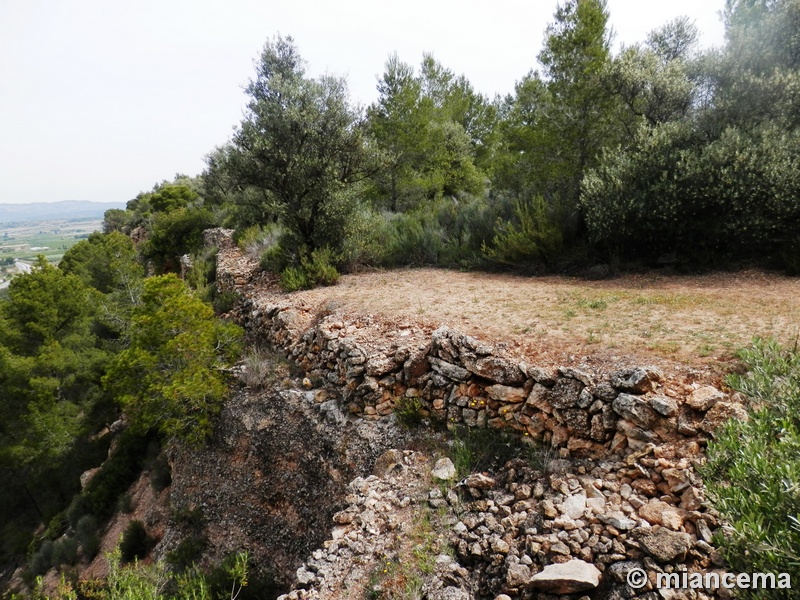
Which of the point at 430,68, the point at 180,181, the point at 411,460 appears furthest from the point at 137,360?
the point at 180,181

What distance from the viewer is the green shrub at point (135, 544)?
7.81 m

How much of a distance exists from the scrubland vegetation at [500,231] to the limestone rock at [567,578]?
982mm

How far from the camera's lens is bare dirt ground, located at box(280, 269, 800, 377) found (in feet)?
15.8

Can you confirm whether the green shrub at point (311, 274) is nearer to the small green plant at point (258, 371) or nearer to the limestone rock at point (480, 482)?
the small green plant at point (258, 371)

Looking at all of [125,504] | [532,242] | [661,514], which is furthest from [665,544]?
[125,504]

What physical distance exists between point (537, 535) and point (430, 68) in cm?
2216

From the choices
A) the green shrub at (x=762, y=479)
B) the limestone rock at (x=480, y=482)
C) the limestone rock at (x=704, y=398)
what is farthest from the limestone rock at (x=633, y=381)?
the limestone rock at (x=480, y=482)

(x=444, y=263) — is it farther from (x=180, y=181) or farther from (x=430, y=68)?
(x=180, y=181)

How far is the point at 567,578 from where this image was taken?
313cm

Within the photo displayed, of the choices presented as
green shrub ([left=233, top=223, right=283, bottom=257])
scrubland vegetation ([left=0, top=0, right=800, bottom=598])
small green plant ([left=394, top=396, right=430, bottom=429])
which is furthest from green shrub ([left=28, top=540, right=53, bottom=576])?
small green plant ([left=394, top=396, right=430, bottom=429])

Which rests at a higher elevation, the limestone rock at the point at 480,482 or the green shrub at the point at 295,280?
the green shrub at the point at 295,280

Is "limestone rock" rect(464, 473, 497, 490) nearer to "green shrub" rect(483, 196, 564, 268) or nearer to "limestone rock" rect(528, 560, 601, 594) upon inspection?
"limestone rock" rect(528, 560, 601, 594)

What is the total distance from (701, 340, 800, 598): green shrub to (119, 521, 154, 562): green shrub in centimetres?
926

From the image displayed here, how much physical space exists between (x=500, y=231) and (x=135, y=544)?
1083cm
